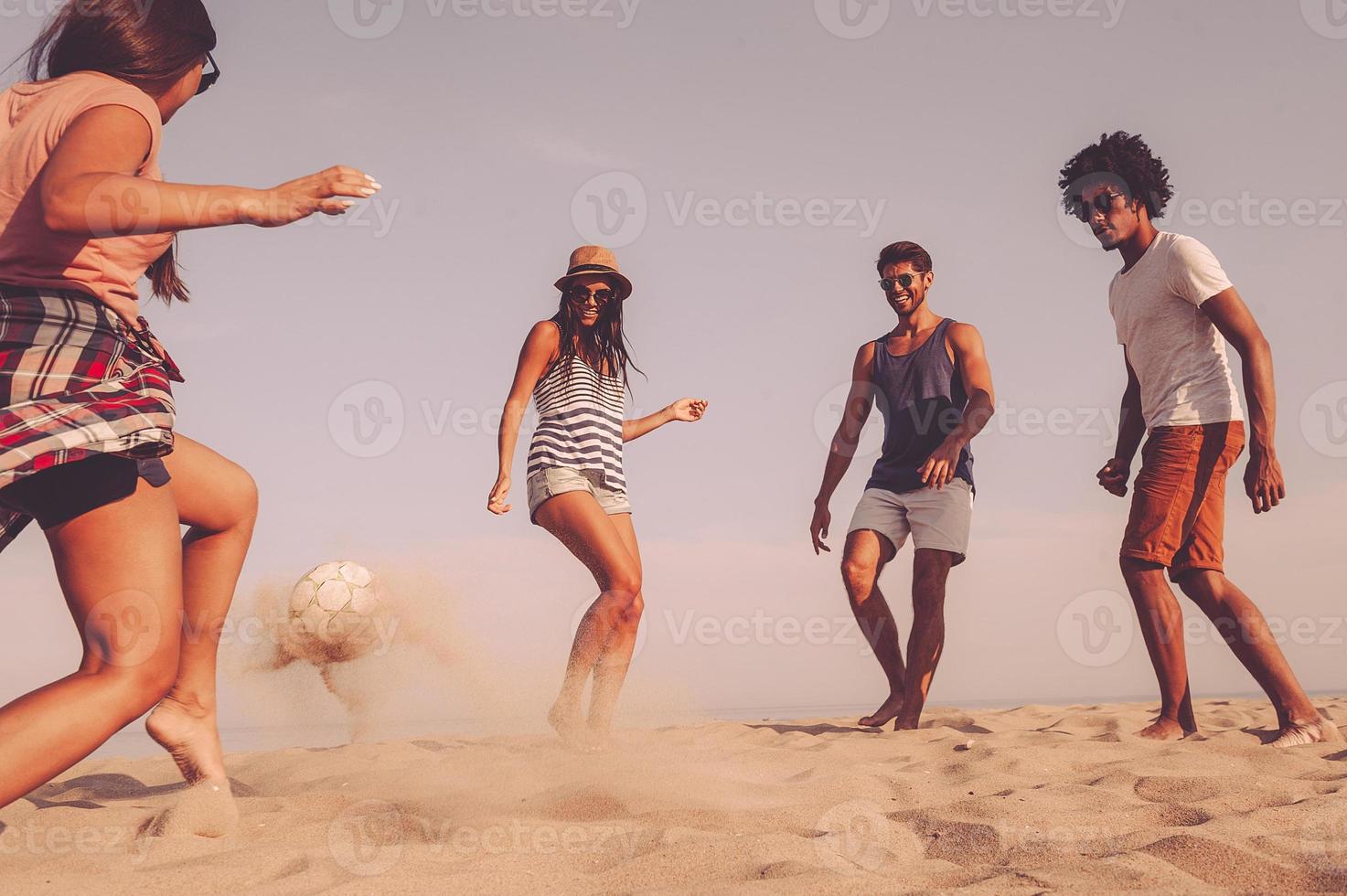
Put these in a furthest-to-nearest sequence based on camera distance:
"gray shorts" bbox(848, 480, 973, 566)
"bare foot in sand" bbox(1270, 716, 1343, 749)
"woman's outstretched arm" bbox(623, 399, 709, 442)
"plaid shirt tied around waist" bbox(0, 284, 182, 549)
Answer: "woman's outstretched arm" bbox(623, 399, 709, 442) < "gray shorts" bbox(848, 480, 973, 566) < "bare foot in sand" bbox(1270, 716, 1343, 749) < "plaid shirt tied around waist" bbox(0, 284, 182, 549)

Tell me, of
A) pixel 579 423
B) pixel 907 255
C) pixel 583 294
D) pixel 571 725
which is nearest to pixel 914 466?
pixel 907 255

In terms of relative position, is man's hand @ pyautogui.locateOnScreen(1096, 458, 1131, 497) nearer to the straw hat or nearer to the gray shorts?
the gray shorts

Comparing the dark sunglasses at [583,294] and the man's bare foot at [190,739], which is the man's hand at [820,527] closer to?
the dark sunglasses at [583,294]

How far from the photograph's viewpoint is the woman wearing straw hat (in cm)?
434

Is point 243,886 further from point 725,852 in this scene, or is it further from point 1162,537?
point 1162,537

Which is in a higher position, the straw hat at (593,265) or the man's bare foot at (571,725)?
the straw hat at (593,265)

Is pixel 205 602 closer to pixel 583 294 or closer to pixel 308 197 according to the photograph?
pixel 308 197

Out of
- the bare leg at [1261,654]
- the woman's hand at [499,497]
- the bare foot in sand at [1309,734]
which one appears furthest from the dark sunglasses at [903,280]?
the bare foot in sand at [1309,734]

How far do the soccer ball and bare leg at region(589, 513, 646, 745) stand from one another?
2.39 meters

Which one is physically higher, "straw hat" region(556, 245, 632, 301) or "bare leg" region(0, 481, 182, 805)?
"straw hat" region(556, 245, 632, 301)

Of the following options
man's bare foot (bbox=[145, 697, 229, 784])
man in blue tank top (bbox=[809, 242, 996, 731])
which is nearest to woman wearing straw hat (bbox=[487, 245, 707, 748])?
man in blue tank top (bbox=[809, 242, 996, 731])

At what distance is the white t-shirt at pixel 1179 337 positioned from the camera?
4281 millimetres

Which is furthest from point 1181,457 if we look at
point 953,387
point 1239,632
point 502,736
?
point 502,736

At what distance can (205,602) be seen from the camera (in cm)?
277
